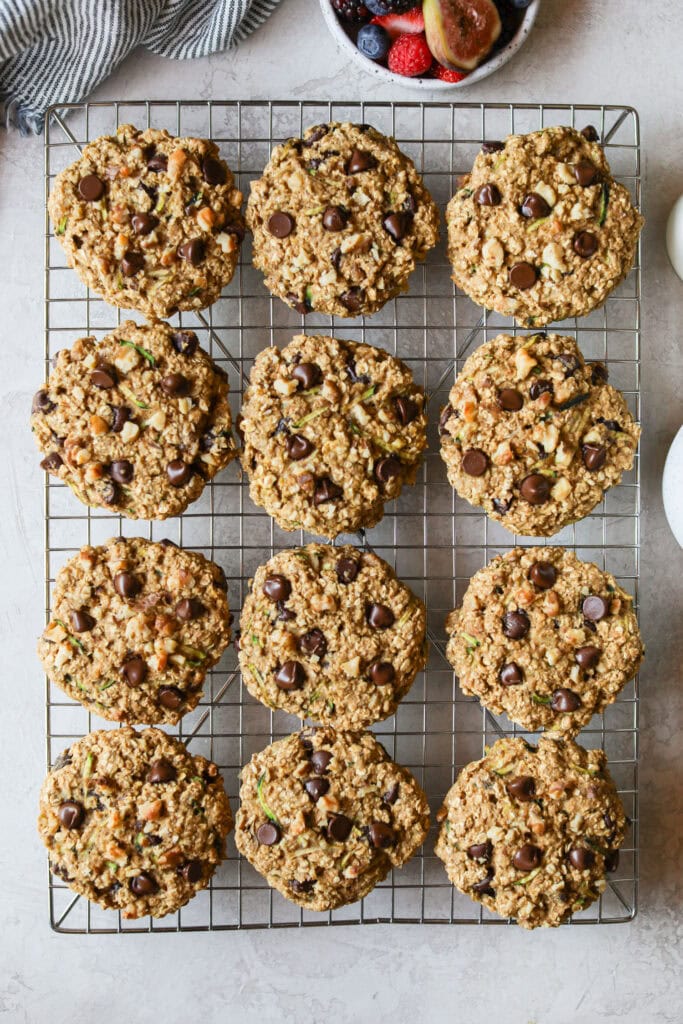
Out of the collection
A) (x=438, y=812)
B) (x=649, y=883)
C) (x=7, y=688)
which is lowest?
(x=649, y=883)

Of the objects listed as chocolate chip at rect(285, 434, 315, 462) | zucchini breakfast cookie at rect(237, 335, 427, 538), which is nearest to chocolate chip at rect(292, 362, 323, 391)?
zucchini breakfast cookie at rect(237, 335, 427, 538)

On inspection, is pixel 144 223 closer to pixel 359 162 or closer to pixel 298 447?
pixel 359 162

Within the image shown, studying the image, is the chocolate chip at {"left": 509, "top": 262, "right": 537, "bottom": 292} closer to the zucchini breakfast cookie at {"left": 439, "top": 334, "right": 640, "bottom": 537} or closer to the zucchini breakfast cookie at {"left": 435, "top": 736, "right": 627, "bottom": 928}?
the zucchini breakfast cookie at {"left": 439, "top": 334, "right": 640, "bottom": 537}

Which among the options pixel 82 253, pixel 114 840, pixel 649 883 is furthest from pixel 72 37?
pixel 649 883

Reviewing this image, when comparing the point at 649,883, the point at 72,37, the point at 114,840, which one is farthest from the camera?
the point at 649,883

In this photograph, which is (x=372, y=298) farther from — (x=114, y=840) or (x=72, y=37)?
(x=114, y=840)
